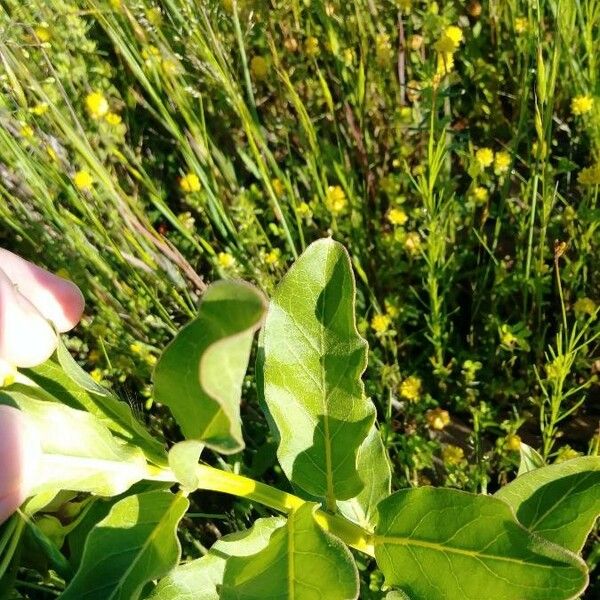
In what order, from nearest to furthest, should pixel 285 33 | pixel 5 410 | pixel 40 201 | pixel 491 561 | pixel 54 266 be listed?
pixel 5 410 < pixel 491 561 < pixel 40 201 < pixel 54 266 < pixel 285 33

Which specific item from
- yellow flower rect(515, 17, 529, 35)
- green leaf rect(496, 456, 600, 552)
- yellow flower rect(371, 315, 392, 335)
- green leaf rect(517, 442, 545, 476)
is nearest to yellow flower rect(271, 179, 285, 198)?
yellow flower rect(371, 315, 392, 335)

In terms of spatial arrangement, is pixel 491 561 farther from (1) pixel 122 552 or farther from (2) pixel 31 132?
(2) pixel 31 132

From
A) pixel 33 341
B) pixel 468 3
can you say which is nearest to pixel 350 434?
pixel 33 341

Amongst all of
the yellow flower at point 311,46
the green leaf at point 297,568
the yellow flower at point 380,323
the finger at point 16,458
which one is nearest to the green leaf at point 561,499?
the green leaf at point 297,568

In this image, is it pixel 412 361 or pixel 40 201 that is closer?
pixel 40 201

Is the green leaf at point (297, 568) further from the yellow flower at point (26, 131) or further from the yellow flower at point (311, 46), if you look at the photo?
the yellow flower at point (311, 46)
